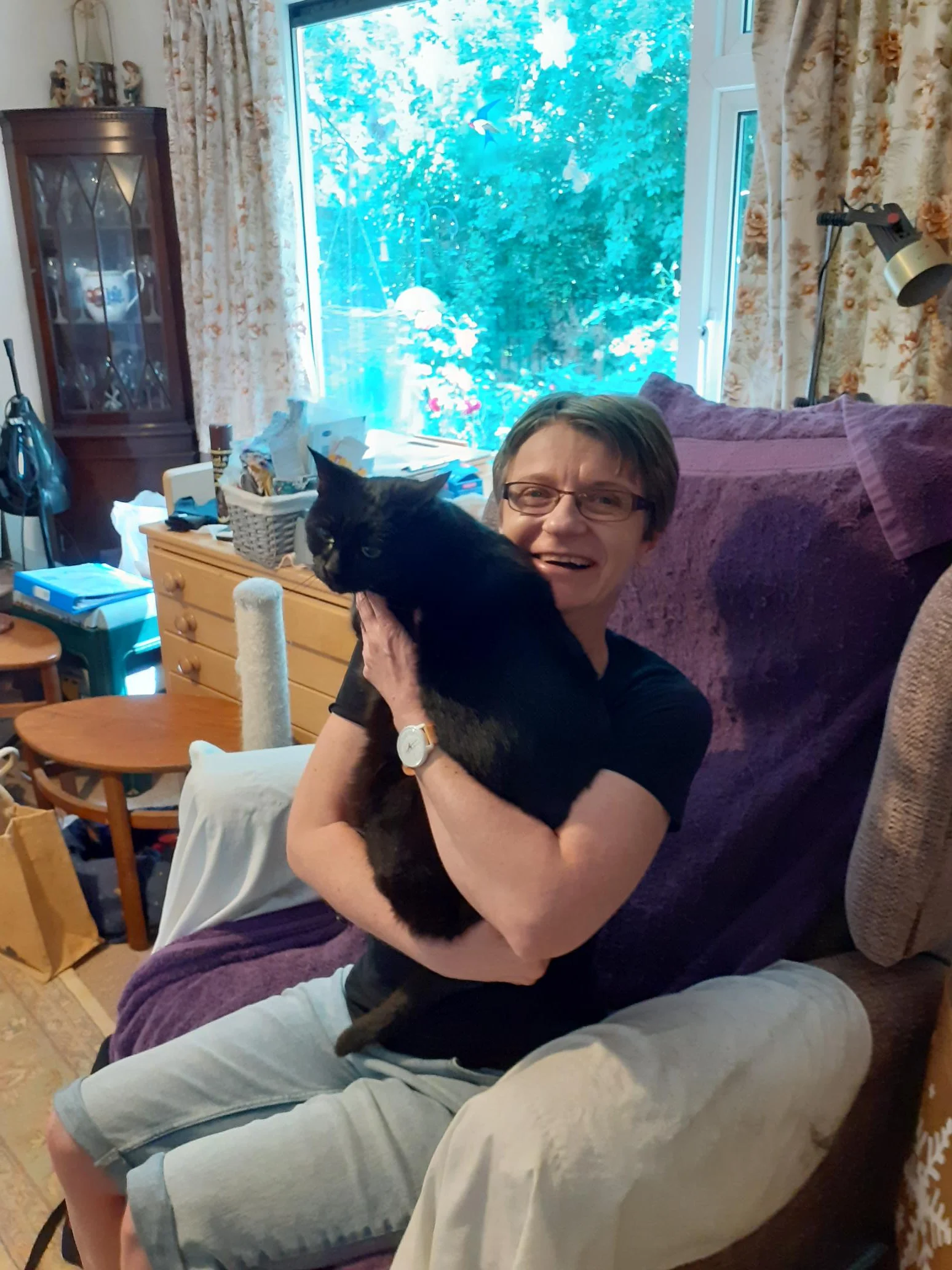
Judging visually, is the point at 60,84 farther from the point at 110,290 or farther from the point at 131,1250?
the point at 131,1250

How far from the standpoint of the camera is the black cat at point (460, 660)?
0.81m

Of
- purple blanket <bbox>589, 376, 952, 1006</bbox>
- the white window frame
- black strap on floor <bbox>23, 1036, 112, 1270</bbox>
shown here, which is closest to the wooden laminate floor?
black strap on floor <bbox>23, 1036, 112, 1270</bbox>

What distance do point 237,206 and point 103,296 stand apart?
71 centimetres

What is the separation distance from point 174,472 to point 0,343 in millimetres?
1375

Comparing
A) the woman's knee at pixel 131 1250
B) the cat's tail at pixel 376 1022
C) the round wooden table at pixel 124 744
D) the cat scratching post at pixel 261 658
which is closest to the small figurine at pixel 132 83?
the round wooden table at pixel 124 744

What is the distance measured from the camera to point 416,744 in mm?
847

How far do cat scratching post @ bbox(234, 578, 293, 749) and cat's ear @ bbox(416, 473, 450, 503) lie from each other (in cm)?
81

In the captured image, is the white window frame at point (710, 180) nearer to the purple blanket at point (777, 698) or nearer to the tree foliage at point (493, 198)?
the tree foliage at point (493, 198)

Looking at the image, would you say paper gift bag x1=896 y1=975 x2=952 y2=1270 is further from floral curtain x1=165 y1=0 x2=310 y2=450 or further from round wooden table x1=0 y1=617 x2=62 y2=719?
floral curtain x1=165 y1=0 x2=310 y2=450

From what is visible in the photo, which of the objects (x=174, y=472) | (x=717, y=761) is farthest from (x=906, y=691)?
(x=174, y=472)

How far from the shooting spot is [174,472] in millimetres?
2619

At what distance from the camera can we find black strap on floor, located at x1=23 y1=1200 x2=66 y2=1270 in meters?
1.26

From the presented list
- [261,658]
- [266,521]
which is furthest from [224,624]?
[261,658]

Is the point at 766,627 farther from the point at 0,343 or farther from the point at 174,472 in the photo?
the point at 0,343
